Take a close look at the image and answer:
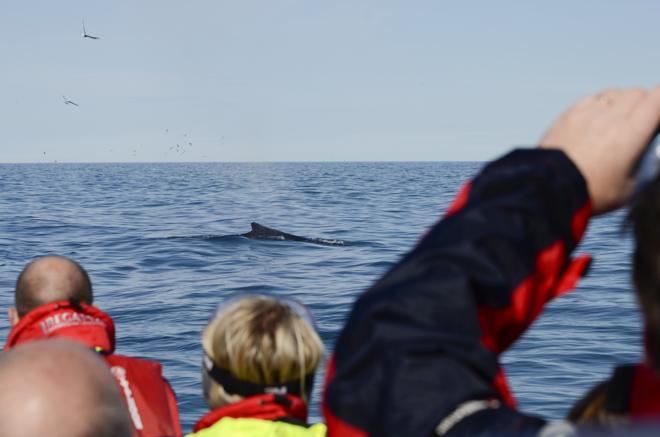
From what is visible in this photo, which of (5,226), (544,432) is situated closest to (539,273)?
(544,432)

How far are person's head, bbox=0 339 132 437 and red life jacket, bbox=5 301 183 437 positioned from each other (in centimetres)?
254

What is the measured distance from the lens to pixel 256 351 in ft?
10.1

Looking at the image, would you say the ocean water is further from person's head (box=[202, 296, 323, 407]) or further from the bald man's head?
the bald man's head

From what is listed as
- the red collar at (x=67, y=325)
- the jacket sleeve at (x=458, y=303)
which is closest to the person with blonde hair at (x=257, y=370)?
the red collar at (x=67, y=325)

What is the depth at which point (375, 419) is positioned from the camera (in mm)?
1135

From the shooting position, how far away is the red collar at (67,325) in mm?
4273

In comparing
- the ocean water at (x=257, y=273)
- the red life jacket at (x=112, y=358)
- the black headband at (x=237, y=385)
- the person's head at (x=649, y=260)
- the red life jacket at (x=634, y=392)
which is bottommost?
the ocean water at (x=257, y=273)

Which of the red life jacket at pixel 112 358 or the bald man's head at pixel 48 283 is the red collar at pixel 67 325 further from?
the bald man's head at pixel 48 283

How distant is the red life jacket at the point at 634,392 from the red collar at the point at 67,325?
340 cm

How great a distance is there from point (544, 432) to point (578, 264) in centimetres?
25

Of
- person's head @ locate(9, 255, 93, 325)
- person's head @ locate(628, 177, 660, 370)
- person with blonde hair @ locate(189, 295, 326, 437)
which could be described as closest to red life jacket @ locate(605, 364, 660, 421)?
person's head @ locate(628, 177, 660, 370)

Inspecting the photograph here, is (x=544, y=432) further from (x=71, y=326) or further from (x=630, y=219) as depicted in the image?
(x=71, y=326)

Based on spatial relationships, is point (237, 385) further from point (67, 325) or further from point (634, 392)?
point (634, 392)

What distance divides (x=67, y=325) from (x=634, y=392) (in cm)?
351
